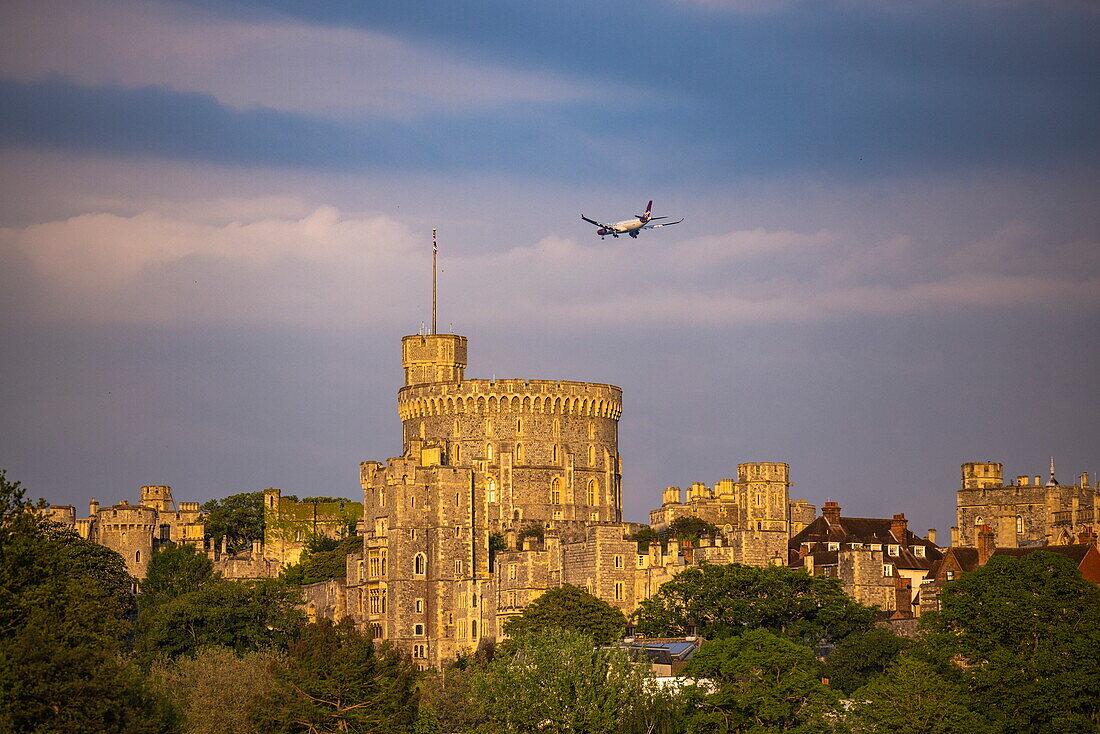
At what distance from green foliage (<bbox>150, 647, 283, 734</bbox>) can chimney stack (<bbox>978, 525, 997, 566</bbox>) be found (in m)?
45.9

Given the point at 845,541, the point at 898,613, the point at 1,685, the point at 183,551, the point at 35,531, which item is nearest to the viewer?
the point at 1,685

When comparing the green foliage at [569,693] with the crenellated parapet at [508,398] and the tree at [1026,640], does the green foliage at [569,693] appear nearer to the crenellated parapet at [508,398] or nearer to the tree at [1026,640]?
the tree at [1026,640]

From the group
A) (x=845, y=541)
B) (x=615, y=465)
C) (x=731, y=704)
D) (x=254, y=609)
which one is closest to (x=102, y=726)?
(x=731, y=704)

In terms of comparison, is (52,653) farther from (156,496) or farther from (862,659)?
(156,496)

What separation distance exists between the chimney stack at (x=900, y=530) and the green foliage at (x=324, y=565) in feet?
117

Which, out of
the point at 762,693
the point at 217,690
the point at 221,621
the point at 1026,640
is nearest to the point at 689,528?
the point at 221,621

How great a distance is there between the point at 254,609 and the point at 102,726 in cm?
5396

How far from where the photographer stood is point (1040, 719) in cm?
8675

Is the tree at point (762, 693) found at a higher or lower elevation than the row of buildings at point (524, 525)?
lower

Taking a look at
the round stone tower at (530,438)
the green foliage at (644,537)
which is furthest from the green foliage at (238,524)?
the green foliage at (644,537)

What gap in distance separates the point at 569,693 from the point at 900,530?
195 ft

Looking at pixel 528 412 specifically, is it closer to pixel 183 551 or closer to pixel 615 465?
pixel 615 465

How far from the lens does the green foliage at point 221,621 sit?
124m

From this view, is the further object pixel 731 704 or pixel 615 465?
pixel 615 465
